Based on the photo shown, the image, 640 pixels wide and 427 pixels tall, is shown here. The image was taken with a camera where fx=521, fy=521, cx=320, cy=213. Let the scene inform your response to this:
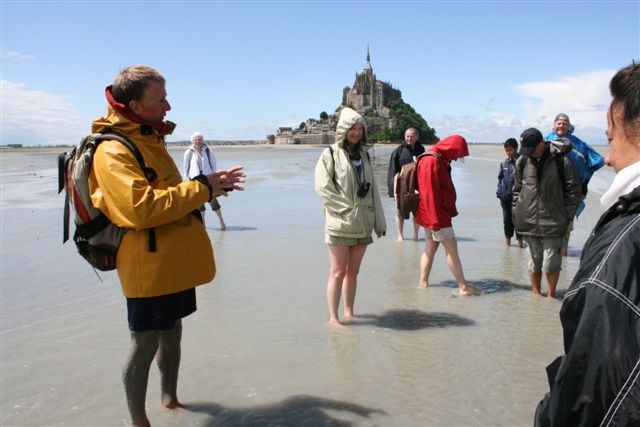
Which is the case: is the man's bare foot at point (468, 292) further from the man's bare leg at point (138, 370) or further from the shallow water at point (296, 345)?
the man's bare leg at point (138, 370)

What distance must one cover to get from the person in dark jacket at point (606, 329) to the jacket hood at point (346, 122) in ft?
12.5

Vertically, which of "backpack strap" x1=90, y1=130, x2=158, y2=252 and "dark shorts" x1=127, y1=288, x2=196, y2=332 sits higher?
"backpack strap" x1=90, y1=130, x2=158, y2=252

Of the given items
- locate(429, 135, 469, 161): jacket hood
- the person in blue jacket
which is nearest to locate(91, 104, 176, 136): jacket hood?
locate(429, 135, 469, 161): jacket hood

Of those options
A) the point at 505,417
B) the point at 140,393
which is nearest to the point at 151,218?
the point at 140,393

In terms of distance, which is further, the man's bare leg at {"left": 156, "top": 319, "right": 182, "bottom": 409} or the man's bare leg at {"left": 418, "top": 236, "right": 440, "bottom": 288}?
the man's bare leg at {"left": 418, "top": 236, "right": 440, "bottom": 288}

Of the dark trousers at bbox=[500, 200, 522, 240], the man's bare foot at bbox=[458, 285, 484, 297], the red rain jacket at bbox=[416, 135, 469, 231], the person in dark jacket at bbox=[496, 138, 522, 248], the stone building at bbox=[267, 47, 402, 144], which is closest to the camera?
the man's bare foot at bbox=[458, 285, 484, 297]

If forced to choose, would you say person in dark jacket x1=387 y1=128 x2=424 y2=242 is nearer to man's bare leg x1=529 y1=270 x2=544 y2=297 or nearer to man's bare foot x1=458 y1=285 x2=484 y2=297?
man's bare foot x1=458 y1=285 x2=484 y2=297

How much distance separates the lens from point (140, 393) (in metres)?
3.29

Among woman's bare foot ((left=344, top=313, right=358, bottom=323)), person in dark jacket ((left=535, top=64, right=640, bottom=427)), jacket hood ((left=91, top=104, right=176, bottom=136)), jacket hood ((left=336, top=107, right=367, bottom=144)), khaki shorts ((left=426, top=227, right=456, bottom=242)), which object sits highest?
jacket hood ((left=336, top=107, right=367, bottom=144))

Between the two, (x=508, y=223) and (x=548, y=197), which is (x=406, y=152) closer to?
(x=508, y=223)

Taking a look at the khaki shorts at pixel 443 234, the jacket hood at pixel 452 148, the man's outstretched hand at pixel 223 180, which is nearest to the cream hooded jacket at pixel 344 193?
the khaki shorts at pixel 443 234

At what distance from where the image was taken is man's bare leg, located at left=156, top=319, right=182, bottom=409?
3.59 meters

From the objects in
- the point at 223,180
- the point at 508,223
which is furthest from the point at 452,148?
the point at 223,180

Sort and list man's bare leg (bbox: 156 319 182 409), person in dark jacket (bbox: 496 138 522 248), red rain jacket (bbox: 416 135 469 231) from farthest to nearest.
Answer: person in dark jacket (bbox: 496 138 522 248) < red rain jacket (bbox: 416 135 469 231) < man's bare leg (bbox: 156 319 182 409)
